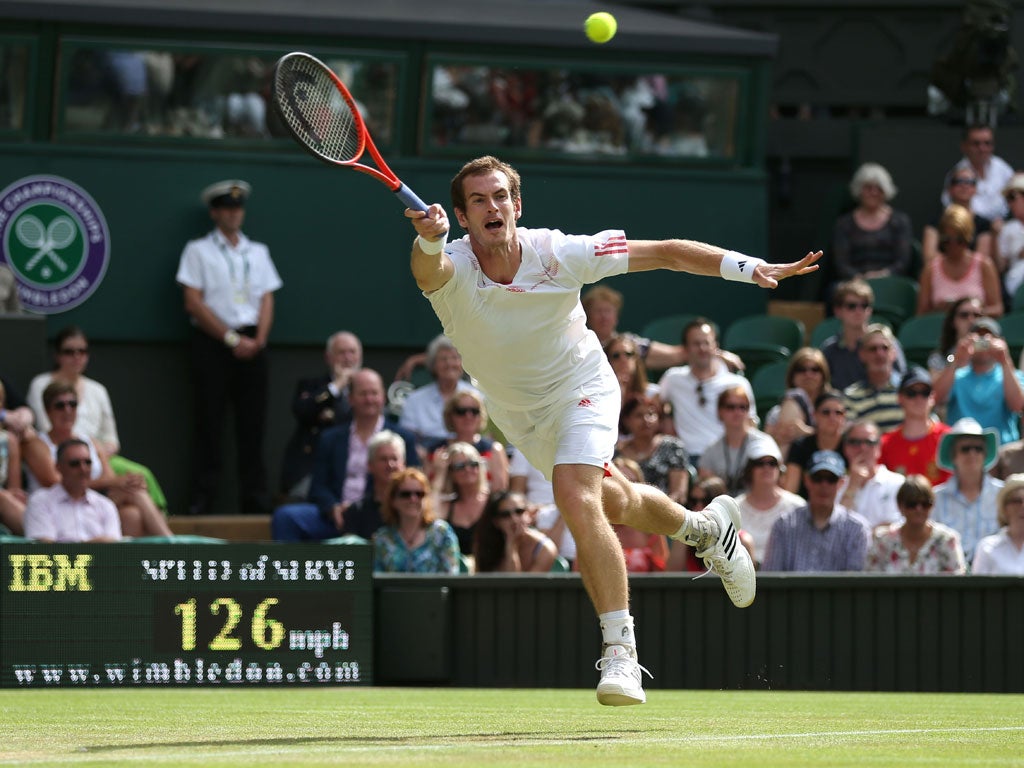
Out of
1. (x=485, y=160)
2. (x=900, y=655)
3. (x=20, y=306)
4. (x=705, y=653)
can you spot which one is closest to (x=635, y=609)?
(x=705, y=653)

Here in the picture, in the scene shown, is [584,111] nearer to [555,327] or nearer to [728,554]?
[728,554]

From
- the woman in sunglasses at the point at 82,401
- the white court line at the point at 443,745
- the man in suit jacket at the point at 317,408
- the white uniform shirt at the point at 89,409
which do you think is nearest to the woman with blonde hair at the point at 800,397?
the man in suit jacket at the point at 317,408

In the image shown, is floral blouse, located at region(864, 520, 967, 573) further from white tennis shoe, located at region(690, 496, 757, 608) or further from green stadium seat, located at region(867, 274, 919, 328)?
green stadium seat, located at region(867, 274, 919, 328)

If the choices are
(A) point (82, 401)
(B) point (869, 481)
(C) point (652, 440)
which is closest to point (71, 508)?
(A) point (82, 401)

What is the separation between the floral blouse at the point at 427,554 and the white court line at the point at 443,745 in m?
3.91

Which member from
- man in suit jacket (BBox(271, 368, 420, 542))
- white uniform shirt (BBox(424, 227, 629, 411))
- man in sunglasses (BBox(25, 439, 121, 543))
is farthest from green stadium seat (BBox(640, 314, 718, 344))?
white uniform shirt (BBox(424, 227, 629, 411))

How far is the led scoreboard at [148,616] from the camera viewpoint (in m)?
8.60

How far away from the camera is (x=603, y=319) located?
1155 centimetres

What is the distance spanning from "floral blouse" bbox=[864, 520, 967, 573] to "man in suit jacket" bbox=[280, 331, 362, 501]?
3813 millimetres

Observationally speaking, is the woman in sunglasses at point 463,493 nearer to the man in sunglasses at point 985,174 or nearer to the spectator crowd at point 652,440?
the spectator crowd at point 652,440

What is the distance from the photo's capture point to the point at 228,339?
12859 mm

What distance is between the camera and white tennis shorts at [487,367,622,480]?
629cm

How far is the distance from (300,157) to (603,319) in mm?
3403

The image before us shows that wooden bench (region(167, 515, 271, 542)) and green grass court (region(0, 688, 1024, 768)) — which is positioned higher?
wooden bench (region(167, 515, 271, 542))
